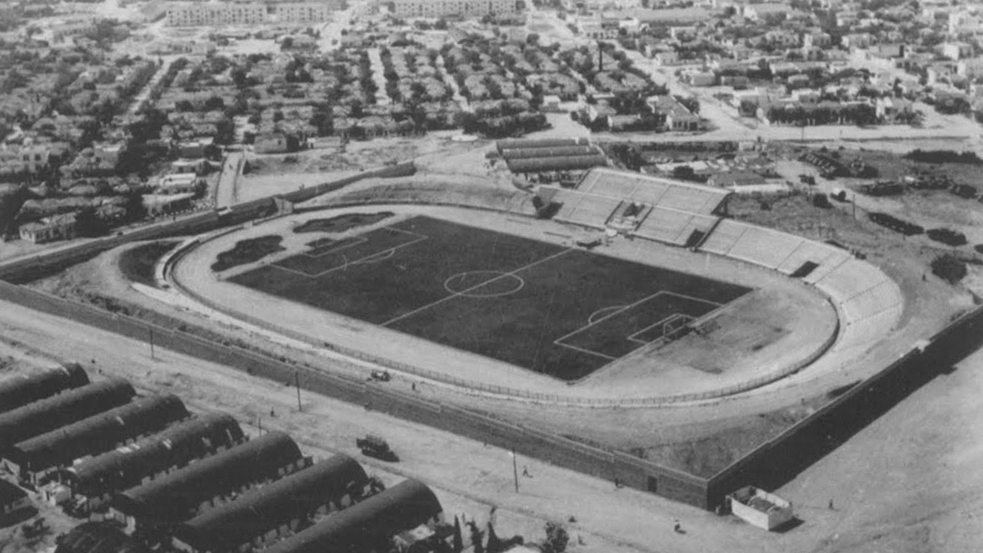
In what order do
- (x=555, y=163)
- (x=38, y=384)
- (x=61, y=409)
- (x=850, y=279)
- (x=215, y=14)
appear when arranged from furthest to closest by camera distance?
1. (x=215, y=14)
2. (x=555, y=163)
3. (x=850, y=279)
4. (x=38, y=384)
5. (x=61, y=409)

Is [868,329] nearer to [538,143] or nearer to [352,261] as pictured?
[352,261]

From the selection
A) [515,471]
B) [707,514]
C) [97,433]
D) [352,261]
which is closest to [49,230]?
[352,261]

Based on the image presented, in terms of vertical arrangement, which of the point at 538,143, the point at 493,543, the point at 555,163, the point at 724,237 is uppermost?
the point at 493,543

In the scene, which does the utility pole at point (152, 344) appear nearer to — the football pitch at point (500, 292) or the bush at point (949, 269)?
the football pitch at point (500, 292)

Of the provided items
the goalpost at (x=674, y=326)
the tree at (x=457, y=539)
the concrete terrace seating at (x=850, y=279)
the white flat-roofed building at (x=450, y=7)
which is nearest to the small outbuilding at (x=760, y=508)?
the tree at (x=457, y=539)

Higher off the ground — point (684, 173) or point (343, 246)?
point (684, 173)

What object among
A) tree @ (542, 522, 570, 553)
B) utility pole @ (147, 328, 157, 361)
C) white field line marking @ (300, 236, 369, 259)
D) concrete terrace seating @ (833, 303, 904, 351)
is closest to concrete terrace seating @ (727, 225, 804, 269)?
concrete terrace seating @ (833, 303, 904, 351)

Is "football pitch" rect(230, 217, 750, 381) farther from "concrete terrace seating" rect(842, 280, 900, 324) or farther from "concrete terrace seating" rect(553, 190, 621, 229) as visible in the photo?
"concrete terrace seating" rect(842, 280, 900, 324)
